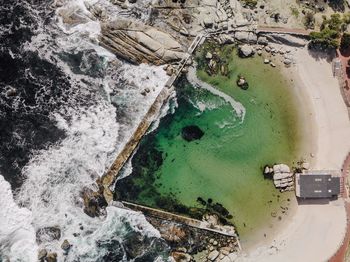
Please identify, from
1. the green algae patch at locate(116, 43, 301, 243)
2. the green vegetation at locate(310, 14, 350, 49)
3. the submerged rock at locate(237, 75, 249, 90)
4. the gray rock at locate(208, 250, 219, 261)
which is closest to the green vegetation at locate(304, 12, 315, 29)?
the green vegetation at locate(310, 14, 350, 49)

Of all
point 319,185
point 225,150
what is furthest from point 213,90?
point 319,185

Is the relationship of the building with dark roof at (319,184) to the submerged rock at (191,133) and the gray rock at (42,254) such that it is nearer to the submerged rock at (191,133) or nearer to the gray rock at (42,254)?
the submerged rock at (191,133)

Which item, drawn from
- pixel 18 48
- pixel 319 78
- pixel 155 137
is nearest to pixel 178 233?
pixel 155 137

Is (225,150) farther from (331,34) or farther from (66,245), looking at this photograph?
(66,245)

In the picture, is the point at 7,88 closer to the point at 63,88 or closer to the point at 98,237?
the point at 63,88

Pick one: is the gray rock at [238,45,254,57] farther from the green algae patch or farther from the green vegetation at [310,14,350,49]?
the green vegetation at [310,14,350,49]

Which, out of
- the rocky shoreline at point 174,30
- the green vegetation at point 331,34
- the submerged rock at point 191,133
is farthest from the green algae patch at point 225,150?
the green vegetation at point 331,34
